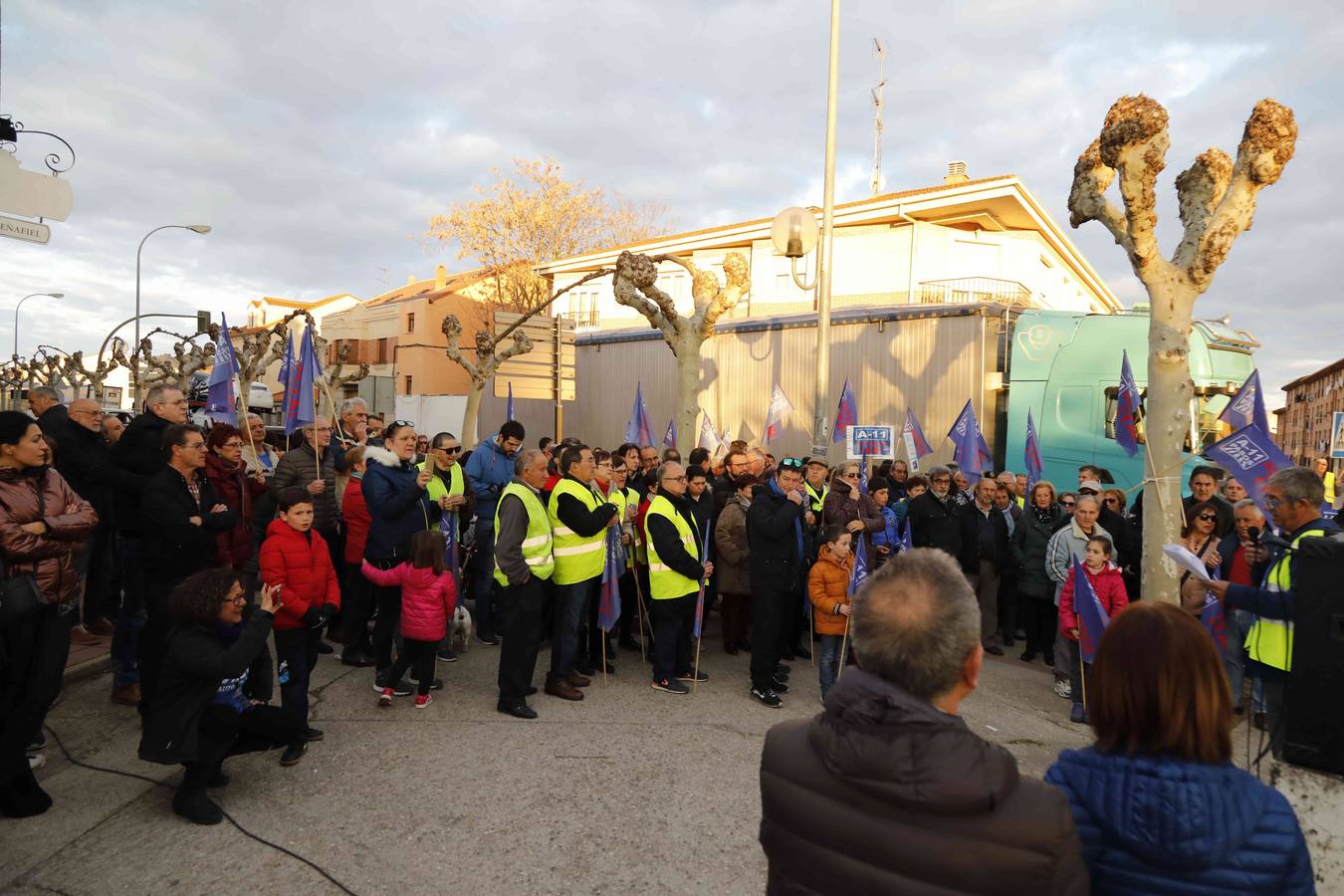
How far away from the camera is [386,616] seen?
5.98 m

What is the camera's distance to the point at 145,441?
5.34 metres

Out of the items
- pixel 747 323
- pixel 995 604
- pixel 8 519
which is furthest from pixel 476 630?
pixel 747 323

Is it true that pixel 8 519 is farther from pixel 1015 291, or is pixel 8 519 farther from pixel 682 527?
pixel 1015 291

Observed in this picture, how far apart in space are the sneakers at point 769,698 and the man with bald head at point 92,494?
465 centimetres

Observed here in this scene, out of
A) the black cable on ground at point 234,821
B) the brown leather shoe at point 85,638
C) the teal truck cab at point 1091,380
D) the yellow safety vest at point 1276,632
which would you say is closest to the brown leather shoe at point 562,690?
the black cable on ground at point 234,821

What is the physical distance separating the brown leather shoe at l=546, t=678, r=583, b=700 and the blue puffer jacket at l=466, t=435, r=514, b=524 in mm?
2207

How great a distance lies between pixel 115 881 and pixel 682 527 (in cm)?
381

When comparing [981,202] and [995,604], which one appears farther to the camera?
[981,202]

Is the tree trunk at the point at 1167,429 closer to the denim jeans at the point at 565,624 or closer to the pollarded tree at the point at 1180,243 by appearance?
the pollarded tree at the point at 1180,243

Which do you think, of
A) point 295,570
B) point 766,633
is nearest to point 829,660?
point 766,633

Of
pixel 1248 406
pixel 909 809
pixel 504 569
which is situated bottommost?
pixel 504 569

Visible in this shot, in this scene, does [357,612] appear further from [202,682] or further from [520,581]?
[202,682]

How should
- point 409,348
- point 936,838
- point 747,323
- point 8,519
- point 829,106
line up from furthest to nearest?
point 409,348 → point 747,323 → point 829,106 → point 8,519 → point 936,838

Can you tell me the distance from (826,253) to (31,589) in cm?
972
